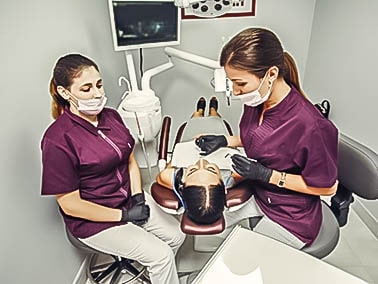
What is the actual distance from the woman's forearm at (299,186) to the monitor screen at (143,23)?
3.10 ft

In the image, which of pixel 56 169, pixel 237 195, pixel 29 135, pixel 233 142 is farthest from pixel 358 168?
pixel 29 135

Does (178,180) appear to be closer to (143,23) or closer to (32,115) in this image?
(32,115)

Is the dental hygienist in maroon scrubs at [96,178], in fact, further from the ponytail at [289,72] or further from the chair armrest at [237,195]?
the ponytail at [289,72]

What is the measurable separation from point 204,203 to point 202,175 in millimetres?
112

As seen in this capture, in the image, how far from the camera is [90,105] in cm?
137

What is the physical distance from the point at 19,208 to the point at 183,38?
1649mm

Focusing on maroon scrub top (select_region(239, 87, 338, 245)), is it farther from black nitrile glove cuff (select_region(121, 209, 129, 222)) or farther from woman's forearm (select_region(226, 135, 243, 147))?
black nitrile glove cuff (select_region(121, 209, 129, 222))

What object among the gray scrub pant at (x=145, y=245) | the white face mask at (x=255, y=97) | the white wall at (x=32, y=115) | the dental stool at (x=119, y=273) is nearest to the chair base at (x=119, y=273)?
the dental stool at (x=119, y=273)

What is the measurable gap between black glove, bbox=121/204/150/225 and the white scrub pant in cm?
34

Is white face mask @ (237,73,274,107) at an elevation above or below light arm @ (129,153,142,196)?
above

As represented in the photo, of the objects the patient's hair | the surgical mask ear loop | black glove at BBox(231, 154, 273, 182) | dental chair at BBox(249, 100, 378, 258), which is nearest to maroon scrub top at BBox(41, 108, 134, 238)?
the surgical mask ear loop

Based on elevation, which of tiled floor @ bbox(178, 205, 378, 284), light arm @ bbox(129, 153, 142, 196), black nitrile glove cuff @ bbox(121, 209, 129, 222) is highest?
light arm @ bbox(129, 153, 142, 196)

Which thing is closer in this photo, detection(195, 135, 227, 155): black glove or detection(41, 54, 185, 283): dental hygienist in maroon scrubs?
detection(41, 54, 185, 283): dental hygienist in maroon scrubs

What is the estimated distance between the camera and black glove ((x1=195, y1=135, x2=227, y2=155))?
1667mm
